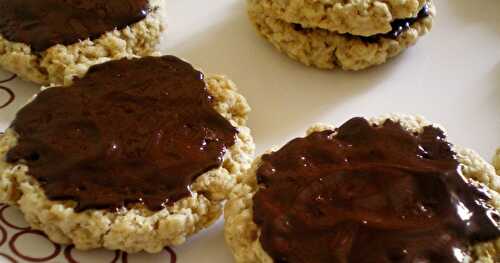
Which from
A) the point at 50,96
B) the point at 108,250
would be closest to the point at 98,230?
the point at 108,250

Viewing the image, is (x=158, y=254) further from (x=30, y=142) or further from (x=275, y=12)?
(x=275, y=12)

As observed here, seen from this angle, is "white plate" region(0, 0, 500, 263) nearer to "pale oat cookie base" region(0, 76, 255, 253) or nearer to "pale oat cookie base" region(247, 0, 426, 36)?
"pale oat cookie base" region(247, 0, 426, 36)

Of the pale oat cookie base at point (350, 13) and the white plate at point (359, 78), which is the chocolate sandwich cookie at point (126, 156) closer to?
the white plate at point (359, 78)

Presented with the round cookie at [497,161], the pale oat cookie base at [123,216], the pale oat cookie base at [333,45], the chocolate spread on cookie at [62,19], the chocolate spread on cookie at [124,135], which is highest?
the pale oat cookie base at [333,45]

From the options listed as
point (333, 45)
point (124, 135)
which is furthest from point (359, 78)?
point (124, 135)

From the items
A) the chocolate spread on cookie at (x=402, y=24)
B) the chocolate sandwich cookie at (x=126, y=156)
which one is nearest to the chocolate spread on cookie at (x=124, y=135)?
the chocolate sandwich cookie at (x=126, y=156)

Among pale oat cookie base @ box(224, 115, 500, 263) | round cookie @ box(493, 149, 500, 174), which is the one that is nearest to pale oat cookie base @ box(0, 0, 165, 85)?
pale oat cookie base @ box(224, 115, 500, 263)

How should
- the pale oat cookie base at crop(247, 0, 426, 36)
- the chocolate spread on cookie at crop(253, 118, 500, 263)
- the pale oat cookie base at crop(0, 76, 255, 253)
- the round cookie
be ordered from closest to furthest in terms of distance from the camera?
the chocolate spread on cookie at crop(253, 118, 500, 263) → the pale oat cookie base at crop(0, 76, 255, 253) → the round cookie → the pale oat cookie base at crop(247, 0, 426, 36)
